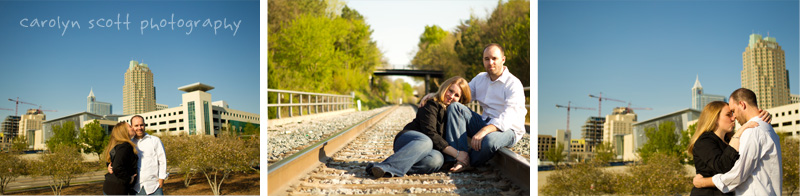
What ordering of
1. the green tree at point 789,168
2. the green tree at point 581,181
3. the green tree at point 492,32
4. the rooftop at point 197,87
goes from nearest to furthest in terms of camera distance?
the rooftop at point 197,87 → the green tree at point 789,168 → the green tree at point 492,32 → the green tree at point 581,181

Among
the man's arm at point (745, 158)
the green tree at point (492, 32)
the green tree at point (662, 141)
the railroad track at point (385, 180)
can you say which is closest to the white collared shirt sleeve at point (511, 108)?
the railroad track at point (385, 180)

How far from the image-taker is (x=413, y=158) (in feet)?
11.0

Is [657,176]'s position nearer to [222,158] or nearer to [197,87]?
[222,158]

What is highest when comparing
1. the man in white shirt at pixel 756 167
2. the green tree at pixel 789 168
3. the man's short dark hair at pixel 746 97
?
the man's short dark hair at pixel 746 97

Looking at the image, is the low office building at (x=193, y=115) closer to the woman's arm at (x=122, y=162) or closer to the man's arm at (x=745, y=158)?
the woman's arm at (x=122, y=162)

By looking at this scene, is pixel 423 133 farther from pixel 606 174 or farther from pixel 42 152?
pixel 606 174

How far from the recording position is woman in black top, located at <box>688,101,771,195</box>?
8.43 ft

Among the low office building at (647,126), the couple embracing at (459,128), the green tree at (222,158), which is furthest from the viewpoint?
the low office building at (647,126)

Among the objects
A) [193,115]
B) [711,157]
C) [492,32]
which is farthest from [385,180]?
[492,32]

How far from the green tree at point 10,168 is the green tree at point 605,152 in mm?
20941

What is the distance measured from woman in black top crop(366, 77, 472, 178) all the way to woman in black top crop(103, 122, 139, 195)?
1.65 meters

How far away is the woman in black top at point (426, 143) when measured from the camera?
3309mm

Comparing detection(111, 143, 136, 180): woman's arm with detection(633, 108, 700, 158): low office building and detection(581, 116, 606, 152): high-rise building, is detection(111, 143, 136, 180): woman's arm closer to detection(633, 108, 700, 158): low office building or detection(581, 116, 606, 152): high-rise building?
detection(581, 116, 606, 152): high-rise building

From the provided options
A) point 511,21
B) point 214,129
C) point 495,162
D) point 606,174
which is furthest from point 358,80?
point 606,174
